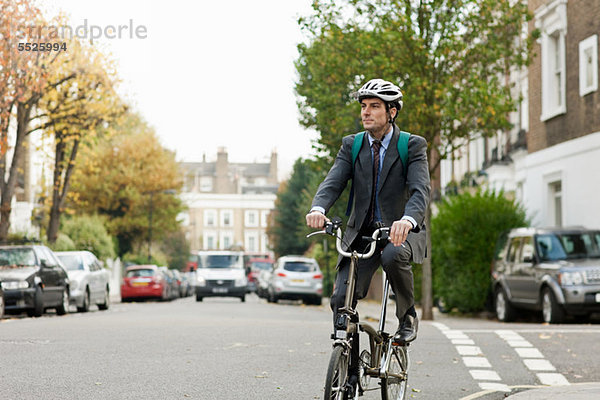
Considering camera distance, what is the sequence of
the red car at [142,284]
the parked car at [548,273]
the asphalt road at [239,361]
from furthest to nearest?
the red car at [142,284]
the parked car at [548,273]
the asphalt road at [239,361]

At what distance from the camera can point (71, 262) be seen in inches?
1070

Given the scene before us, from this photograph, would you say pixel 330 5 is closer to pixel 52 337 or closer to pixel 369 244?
pixel 52 337

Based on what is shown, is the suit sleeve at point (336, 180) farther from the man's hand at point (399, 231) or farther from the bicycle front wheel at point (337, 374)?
the bicycle front wheel at point (337, 374)

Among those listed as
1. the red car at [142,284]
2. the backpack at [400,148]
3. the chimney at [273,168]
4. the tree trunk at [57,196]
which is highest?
the chimney at [273,168]

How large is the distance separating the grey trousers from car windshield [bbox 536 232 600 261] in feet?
45.8

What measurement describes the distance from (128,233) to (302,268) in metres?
23.5

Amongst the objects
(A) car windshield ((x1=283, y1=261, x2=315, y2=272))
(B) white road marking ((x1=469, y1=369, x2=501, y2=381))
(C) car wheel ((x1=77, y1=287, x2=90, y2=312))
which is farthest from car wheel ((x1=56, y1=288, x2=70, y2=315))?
(B) white road marking ((x1=469, y1=369, x2=501, y2=381))

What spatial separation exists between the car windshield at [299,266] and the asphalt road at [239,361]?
21.3 m

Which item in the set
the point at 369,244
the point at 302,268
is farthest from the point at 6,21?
the point at 369,244

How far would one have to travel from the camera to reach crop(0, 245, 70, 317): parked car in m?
21.0

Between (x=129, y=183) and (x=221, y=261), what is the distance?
17529 mm

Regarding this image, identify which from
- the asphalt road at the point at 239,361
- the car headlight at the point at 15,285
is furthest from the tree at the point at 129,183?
the asphalt road at the point at 239,361

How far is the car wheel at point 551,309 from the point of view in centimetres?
1873

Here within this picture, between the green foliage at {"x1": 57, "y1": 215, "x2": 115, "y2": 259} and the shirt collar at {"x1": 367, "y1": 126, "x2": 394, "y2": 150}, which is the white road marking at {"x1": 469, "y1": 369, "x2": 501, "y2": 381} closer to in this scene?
the shirt collar at {"x1": 367, "y1": 126, "x2": 394, "y2": 150}
